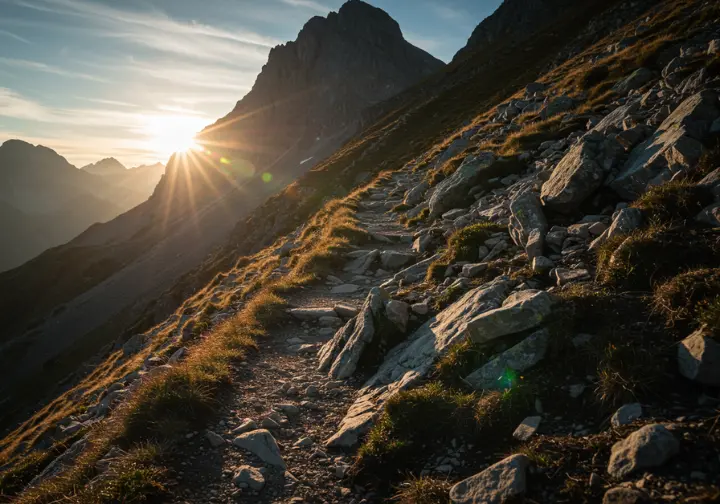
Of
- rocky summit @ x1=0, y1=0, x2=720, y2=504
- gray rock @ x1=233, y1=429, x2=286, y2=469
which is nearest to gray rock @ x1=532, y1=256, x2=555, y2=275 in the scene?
rocky summit @ x1=0, y1=0, x2=720, y2=504

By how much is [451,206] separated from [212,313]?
11336mm

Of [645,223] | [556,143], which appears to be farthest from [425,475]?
[556,143]

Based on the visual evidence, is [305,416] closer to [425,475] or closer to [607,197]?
[425,475]

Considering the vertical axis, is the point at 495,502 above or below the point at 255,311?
below

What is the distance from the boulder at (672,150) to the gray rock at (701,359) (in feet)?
17.4

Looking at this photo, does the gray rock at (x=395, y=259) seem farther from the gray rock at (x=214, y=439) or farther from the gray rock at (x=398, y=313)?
the gray rock at (x=214, y=439)

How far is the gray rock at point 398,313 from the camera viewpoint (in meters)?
9.06

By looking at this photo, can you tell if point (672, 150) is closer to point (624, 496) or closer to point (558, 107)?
point (624, 496)

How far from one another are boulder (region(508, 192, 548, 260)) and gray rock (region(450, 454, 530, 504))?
5.34 metres

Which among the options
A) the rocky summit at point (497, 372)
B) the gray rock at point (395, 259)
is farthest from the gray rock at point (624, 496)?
the gray rock at point (395, 259)

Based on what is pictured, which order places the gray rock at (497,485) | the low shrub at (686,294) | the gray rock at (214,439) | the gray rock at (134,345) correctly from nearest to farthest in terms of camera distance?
1. the gray rock at (497,485)
2. the low shrub at (686,294)
3. the gray rock at (214,439)
4. the gray rock at (134,345)

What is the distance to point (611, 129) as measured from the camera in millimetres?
12422

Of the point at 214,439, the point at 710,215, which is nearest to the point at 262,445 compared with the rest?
the point at 214,439

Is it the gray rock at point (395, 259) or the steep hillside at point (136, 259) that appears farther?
the steep hillside at point (136, 259)
